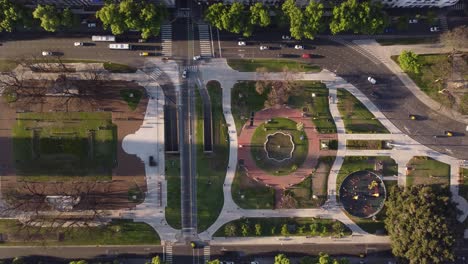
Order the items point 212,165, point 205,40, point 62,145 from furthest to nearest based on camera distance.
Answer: point 212,165 → point 205,40 → point 62,145

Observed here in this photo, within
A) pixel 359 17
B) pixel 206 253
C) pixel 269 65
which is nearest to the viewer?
pixel 359 17

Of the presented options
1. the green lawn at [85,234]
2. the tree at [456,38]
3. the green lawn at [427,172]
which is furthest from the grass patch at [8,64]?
the tree at [456,38]

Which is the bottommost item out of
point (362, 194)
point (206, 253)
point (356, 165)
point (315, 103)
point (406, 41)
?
point (206, 253)

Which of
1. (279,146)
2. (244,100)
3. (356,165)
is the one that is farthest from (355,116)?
(244,100)

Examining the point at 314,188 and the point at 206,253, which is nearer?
the point at 206,253

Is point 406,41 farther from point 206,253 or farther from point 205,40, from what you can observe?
point 206,253

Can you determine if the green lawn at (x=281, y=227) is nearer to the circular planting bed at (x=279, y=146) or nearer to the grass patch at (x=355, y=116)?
the circular planting bed at (x=279, y=146)
